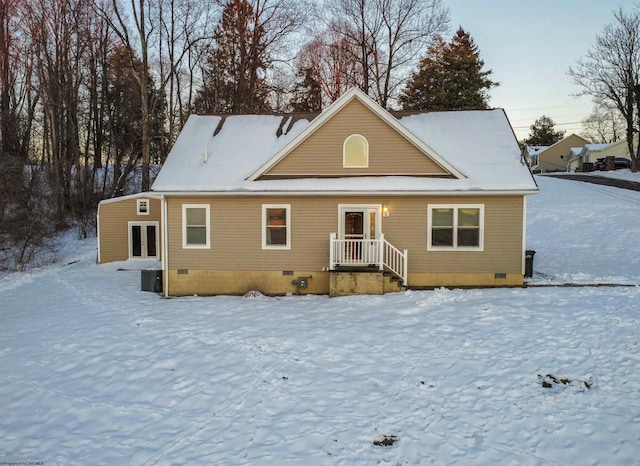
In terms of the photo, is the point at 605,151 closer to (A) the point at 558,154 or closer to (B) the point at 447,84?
(A) the point at 558,154

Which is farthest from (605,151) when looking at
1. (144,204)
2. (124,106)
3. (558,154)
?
(144,204)

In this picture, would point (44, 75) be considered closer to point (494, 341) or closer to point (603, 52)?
point (494, 341)

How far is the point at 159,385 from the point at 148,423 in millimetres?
1160

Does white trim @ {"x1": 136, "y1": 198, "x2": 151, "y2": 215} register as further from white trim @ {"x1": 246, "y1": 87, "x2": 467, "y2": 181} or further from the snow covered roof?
white trim @ {"x1": 246, "y1": 87, "x2": 467, "y2": 181}

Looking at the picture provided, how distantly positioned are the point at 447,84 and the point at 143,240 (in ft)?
87.1

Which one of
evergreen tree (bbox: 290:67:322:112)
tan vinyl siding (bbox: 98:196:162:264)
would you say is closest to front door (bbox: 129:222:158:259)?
tan vinyl siding (bbox: 98:196:162:264)

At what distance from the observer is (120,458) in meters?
5.53

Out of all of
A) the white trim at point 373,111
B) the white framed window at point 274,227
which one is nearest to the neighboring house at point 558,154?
the white trim at point 373,111

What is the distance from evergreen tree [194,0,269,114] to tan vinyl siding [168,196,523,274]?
1642 cm

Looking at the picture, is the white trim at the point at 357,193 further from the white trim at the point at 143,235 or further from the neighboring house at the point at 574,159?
the neighboring house at the point at 574,159

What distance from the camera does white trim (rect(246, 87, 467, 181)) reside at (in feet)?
42.1

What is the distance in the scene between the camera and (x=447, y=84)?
114 ft

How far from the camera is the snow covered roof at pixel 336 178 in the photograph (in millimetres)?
12781

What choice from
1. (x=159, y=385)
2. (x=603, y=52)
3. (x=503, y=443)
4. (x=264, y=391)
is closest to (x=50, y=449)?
(x=159, y=385)
